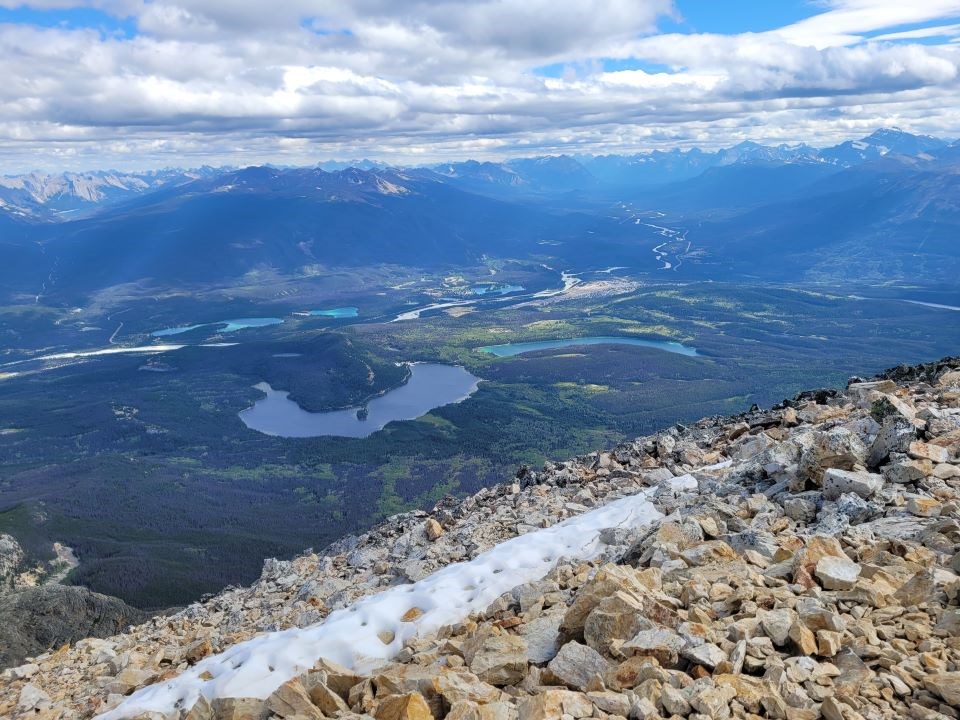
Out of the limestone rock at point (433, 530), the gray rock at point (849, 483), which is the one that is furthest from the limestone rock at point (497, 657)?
the limestone rock at point (433, 530)

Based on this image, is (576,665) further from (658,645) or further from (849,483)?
(849,483)

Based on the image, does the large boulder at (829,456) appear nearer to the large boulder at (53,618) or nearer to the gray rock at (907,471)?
the gray rock at (907,471)

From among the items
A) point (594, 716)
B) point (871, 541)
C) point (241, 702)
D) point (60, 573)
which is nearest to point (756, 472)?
point (871, 541)

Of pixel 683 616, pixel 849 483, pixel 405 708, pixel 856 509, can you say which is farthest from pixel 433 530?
pixel 405 708

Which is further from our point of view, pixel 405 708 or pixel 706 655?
pixel 405 708

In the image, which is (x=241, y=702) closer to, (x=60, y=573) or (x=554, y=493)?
(x=554, y=493)

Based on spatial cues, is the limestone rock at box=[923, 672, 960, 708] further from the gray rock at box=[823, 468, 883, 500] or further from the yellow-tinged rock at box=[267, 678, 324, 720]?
the yellow-tinged rock at box=[267, 678, 324, 720]
